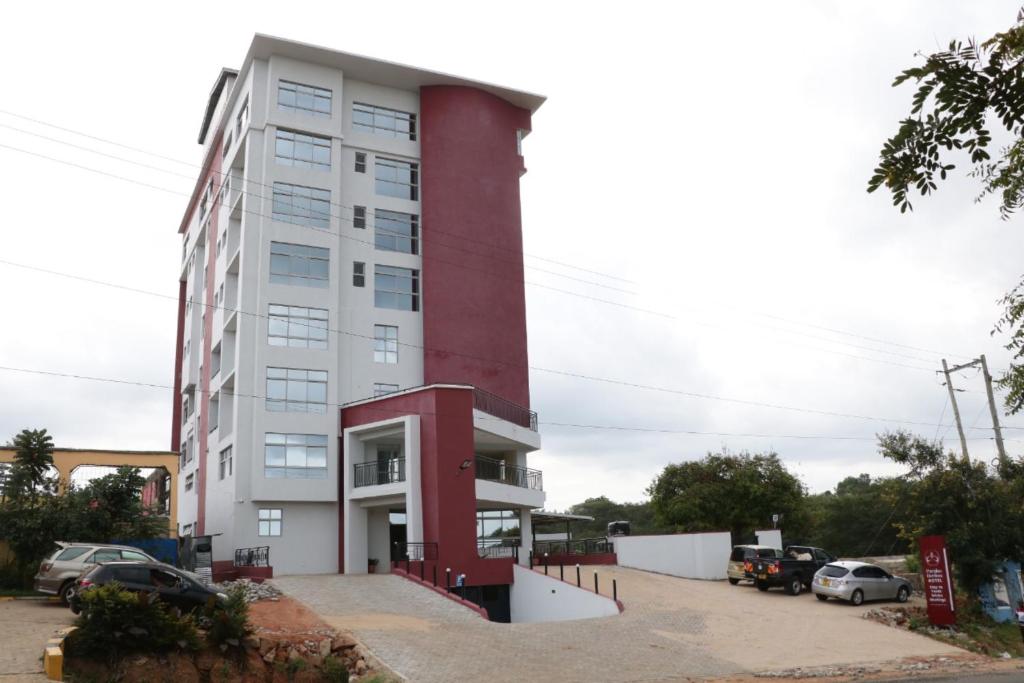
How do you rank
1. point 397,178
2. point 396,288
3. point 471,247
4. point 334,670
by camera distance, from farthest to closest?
1. point 397,178
2. point 471,247
3. point 396,288
4. point 334,670

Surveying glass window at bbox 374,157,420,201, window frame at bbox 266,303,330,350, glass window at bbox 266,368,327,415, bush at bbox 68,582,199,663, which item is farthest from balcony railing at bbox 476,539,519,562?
bush at bbox 68,582,199,663

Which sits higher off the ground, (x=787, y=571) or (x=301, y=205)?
(x=301, y=205)

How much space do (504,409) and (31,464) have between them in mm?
20065

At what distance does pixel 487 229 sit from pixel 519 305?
13.9ft

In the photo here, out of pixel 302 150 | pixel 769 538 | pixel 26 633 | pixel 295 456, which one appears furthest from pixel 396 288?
pixel 26 633

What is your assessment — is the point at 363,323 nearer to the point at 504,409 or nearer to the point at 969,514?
the point at 504,409

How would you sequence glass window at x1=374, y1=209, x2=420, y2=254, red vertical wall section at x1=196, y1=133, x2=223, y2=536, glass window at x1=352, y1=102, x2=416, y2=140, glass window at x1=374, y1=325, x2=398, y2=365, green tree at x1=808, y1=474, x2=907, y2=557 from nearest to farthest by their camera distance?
glass window at x1=374, y1=325, x2=398, y2=365 < glass window at x1=374, y1=209, x2=420, y2=254 < glass window at x1=352, y1=102, x2=416, y2=140 < red vertical wall section at x1=196, y1=133, x2=223, y2=536 < green tree at x1=808, y1=474, x2=907, y2=557

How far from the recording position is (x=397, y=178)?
45.1 metres

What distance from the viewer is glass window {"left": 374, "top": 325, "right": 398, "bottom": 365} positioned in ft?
140

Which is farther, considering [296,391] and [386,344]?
[386,344]

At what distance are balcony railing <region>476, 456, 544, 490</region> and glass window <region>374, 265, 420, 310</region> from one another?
8603mm

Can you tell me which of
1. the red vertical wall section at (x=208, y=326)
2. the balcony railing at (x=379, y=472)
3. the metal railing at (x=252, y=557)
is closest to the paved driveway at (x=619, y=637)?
the metal railing at (x=252, y=557)

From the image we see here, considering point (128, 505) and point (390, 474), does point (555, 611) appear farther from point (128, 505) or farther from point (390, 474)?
point (128, 505)

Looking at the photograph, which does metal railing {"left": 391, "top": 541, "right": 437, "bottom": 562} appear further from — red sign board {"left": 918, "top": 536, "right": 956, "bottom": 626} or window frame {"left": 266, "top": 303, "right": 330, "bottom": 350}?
red sign board {"left": 918, "top": 536, "right": 956, "bottom": 626}
